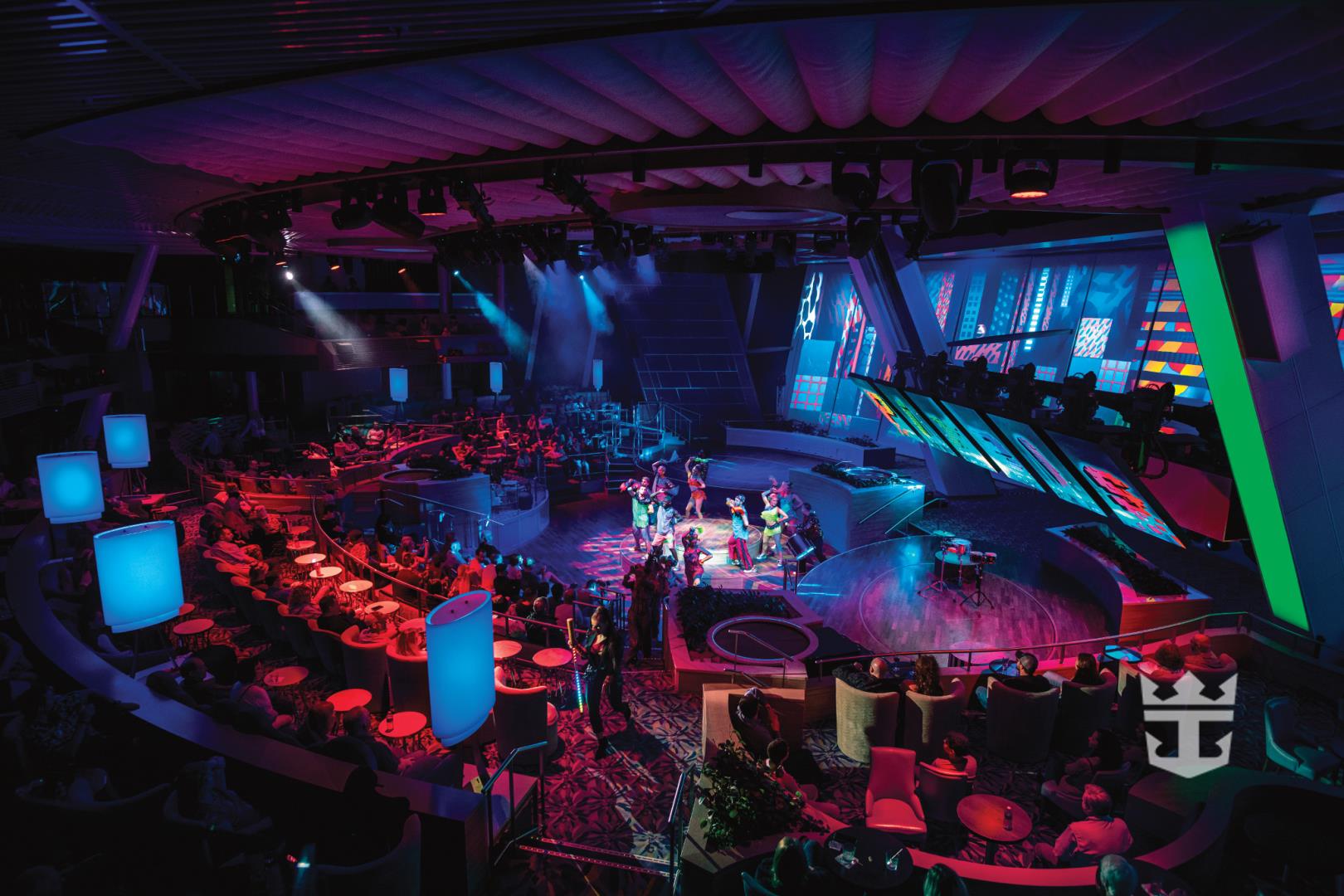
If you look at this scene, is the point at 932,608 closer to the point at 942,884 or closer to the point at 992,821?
the point at 992,821

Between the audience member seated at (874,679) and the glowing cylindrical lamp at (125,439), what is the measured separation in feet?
32.5

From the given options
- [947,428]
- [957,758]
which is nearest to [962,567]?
[947,428]

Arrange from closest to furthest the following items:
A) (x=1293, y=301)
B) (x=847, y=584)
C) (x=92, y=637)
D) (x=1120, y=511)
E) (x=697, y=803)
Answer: (x=697, y=803)
(x=1293, y=301)
(x=92, y=637)
(x=1120, y=511)
(x=847, y=584)

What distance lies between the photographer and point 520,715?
5938 mm

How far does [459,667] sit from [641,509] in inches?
405

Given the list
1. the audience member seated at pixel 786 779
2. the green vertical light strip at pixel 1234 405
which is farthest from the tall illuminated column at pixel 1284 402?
A: the audience member seated at pixel 786 779

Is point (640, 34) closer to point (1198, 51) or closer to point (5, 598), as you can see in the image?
point (1198, 51)

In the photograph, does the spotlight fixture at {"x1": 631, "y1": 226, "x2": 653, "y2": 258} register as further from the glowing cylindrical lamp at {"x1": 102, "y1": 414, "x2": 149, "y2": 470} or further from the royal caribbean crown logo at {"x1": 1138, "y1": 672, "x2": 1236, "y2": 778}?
the royal caribbean crown logo at {"x1": 1138, "y1": 672, "x2": 1236, "y2": 778}

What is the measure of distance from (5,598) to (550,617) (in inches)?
208

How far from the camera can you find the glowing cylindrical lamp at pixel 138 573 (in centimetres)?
551

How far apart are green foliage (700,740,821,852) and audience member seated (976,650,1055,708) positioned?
2884 mm

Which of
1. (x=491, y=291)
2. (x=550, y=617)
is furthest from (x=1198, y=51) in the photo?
(x=491, y=291)

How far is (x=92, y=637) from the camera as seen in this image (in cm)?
734

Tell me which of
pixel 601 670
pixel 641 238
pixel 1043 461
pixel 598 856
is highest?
pixel 641 238
